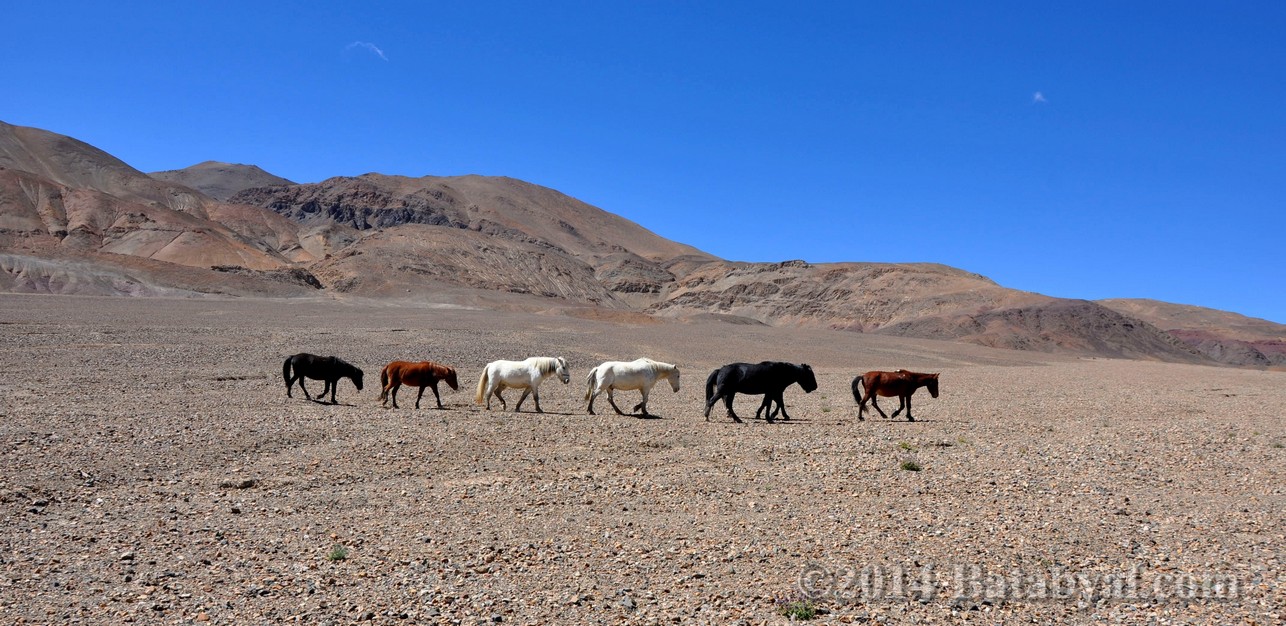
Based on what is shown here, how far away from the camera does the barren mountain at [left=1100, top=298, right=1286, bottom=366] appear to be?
130500mm

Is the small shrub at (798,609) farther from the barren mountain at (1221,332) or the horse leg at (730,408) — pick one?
the barren mountain at (1221,332)

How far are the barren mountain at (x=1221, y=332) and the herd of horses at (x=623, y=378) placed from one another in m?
131

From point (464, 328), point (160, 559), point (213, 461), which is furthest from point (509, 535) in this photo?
point (464, 328)

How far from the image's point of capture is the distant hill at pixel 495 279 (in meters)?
94.2

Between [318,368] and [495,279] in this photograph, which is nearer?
[318,368]

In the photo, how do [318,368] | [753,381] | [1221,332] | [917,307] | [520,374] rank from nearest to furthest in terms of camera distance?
[753,381] < [520,374] < [318,368] < [917,307] < [1221,332]

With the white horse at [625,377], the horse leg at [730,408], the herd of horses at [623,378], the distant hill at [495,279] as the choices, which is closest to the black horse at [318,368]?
the herd of horses at [623,378]

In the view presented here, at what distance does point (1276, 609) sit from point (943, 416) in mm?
13942

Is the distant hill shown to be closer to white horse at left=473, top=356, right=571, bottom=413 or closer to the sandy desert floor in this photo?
white horse at left=473, top=356, right=571, bottom=413

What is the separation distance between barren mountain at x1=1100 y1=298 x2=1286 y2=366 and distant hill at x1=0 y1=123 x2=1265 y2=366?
25.0 inches

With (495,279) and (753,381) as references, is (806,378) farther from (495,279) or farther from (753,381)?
(495,279)

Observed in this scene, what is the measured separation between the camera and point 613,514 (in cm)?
972

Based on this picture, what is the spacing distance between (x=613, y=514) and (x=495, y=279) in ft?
392

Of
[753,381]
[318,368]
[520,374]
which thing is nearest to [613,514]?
[753,381]
